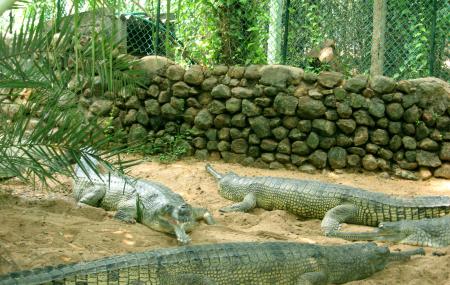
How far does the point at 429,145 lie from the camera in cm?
845

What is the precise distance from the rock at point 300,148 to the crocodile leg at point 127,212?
3035 mm

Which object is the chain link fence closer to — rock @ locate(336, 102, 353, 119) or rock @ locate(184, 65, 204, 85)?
rock @ locate(184, 65, 204, 85)

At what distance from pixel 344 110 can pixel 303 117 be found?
0.60 m

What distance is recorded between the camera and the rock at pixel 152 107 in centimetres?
923

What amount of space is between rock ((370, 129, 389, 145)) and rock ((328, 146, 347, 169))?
0.46 metres

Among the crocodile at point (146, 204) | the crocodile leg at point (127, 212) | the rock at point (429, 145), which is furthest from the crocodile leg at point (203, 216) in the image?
the rock at point (429, 145)

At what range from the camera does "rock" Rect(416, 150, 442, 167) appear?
8375mm

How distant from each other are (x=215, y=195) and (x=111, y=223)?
2336 millimetres

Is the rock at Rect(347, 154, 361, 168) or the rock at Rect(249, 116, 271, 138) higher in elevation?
the rock at Rect(249, 116, 271, 138)

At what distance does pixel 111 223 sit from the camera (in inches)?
221

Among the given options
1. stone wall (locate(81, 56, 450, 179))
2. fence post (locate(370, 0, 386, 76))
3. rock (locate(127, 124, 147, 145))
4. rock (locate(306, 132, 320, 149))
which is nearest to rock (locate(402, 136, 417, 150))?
stone wall (locate(81, 56, 450, 179))

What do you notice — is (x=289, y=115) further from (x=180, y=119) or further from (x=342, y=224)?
(x=342, y=224)

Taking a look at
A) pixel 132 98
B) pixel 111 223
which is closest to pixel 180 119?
pixel 132 98

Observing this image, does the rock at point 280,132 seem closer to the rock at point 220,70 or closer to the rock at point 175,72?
the rock at point 220,70
